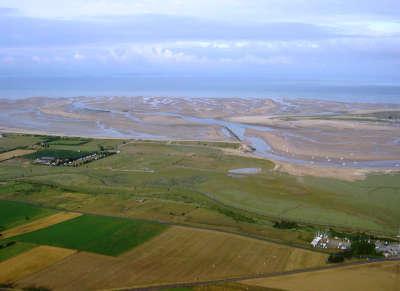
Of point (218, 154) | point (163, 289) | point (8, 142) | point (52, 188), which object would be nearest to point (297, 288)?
point (163, 289)

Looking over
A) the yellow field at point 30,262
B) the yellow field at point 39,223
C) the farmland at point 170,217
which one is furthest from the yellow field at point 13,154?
the yellow field at point 30,262

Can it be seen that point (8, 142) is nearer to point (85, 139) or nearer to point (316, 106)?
point (85, 139)

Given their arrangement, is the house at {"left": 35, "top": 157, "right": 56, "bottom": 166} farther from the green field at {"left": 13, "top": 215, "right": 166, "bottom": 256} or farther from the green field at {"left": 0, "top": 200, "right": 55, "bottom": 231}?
the green field at {"left": 13, "top": 215, "right": 166, "bottom": 256}

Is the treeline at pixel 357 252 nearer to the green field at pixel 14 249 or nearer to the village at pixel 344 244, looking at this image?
the village at pixel 344 244

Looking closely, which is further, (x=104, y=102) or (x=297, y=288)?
(x=104, y=102)

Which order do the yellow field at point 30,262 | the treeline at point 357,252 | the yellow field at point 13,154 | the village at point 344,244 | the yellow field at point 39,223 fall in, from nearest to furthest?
the yellow field at point 30,262
the treeline at point 357,252
the village at point 344,244
the yellow field at point 39,223
the yellow field at point 13,154

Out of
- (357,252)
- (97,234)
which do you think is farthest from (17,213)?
(357,252)
